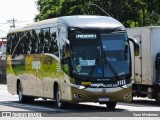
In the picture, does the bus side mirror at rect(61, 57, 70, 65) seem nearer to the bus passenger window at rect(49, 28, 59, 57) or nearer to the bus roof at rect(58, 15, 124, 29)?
the bus passenger window at rect(49, 28, 59, 57)

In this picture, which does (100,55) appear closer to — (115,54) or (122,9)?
(115,54)

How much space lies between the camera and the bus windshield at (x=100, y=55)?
2258cm

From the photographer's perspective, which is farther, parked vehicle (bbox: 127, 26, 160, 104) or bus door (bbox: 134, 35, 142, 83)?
bus door (bbox: 134, 35, 142, 83)

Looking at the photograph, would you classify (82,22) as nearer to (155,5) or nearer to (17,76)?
(17,76)

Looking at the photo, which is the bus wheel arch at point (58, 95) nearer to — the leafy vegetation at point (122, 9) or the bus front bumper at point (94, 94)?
the bus front bumper at point (94, 94)

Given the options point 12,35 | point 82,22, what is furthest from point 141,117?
point 12,35

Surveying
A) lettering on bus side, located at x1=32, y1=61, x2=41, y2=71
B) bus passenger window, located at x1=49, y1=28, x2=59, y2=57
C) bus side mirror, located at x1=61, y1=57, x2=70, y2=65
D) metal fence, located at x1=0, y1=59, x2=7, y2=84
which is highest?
bus passenger window, located at x1=49, y1=28, x2=59, y2=57

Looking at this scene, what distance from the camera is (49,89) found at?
2536 cm

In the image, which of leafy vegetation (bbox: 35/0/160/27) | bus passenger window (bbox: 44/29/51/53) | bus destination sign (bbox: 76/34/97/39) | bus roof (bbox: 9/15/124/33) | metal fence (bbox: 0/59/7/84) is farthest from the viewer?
leafy vegetation (bbox: 35/0/160/27)

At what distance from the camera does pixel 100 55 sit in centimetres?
2275

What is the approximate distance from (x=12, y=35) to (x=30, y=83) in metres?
3.73

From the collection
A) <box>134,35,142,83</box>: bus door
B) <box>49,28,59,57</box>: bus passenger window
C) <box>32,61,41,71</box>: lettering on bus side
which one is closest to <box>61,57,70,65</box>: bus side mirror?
<box>49,28,59,57</box>: bus passenger window

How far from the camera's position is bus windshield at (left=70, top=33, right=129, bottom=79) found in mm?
22578

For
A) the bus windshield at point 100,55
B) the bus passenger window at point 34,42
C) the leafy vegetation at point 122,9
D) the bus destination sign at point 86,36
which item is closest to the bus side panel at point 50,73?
the bus passenger window at point 34,42
